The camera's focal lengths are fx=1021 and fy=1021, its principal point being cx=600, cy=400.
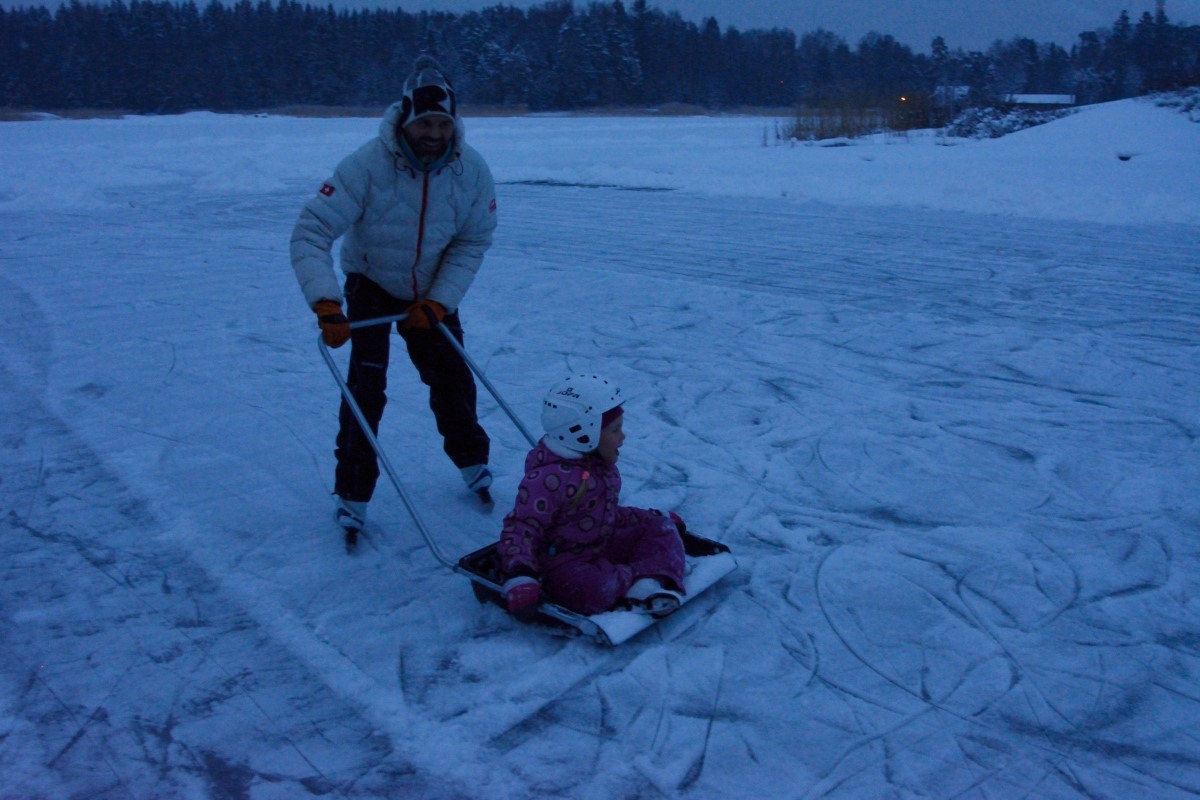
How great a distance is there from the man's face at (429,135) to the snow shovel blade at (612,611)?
1.49 m

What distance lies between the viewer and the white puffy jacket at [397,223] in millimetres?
3832

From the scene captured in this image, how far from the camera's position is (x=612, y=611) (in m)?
3.30

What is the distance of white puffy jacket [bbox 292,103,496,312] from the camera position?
151 inches

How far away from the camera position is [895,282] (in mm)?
8719

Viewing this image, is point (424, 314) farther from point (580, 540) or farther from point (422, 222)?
point (580, 540)

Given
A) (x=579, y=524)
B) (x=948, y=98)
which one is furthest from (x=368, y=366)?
(x=948, y=98)

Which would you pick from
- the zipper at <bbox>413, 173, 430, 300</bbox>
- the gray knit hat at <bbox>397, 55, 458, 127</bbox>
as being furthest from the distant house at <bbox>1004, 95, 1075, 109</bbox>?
the gray knit hat at <bbox>397, 55, 458, 127</bbox>

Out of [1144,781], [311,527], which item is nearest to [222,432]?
[311,527]

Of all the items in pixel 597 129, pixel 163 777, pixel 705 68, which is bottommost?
pixel 163 777

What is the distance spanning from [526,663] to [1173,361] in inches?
195

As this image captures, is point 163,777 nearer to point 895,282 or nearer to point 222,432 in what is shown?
point 222,432

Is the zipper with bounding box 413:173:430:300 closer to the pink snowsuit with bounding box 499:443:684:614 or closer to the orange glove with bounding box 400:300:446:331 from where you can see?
the orange glove with bounding box 400:300:446:331

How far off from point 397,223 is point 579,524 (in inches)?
55.9

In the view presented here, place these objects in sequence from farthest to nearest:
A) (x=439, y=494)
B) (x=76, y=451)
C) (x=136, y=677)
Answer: (x=76, y=451) < (x=439, y=494) < (x=136, y=677)
